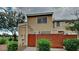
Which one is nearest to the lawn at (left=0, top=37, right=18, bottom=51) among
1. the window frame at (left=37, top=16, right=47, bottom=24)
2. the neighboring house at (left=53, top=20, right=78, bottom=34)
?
the window frame at (left=37, top=16, right=47, bottom=24)

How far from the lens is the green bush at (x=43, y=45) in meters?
4.21

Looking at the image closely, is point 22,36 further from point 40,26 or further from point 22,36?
point 40,26

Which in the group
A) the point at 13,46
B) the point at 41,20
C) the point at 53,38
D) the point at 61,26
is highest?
the point at 41,20

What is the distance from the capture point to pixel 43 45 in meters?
4.22

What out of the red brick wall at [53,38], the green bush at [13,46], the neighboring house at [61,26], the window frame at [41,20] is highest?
the window frame at [41,20]

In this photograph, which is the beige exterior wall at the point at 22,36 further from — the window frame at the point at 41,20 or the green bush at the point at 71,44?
the green bush at the point at 71,44

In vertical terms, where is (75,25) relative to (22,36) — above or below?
above

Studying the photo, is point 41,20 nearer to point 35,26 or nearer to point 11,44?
→ point 35,26

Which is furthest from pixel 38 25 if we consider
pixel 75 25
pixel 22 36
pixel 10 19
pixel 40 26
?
pixel 75 25

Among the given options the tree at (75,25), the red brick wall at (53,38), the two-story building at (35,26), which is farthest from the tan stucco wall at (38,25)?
the tree at (75,25)

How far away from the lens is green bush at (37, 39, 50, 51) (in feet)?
13.8
